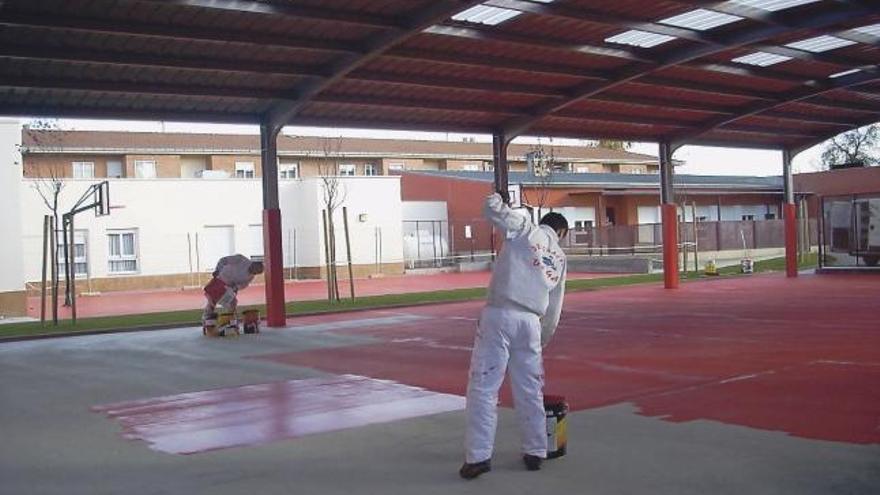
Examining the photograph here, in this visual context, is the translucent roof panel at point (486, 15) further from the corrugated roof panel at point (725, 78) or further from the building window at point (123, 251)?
the building window at point (123, 251)

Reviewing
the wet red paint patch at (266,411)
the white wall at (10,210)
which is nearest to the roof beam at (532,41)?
the wet red paint patch at (266,411)

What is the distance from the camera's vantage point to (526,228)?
22.0ft

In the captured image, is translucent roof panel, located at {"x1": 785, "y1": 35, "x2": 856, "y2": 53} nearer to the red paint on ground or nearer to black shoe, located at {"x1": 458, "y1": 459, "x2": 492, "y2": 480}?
the red paint on ground

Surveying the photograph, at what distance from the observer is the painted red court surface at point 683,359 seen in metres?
8.56

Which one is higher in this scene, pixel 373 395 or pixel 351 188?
pixel 351 188

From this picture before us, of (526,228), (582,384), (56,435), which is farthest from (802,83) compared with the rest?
(56,435)

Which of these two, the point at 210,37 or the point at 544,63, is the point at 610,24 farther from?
the point at 210,37

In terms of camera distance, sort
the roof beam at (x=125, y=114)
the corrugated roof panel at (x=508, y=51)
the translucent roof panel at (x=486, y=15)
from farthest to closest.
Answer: the roof beam at (x=125, y=114), the corrugated roof panel at (x=508, y=51), the translucent roof panel at (x=486, y=15)

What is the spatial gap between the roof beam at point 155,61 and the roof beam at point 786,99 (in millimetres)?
12041

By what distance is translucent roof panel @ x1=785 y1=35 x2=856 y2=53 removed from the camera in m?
17.3

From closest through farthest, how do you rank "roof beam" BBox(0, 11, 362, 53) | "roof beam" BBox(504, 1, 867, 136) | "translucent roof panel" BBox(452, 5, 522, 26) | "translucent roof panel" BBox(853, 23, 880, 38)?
"roof beam" BBox(0, 11, 362, 53) → "translucent roof panel" BBox(452, 5, 522, 26) → "roof beam" BBox(504, 1, 867, 136) → "translucent roof panel" BBox(853, 23, 880, 38)

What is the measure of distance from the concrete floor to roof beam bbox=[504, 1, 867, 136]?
201 inches

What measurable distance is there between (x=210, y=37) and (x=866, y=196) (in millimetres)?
27574

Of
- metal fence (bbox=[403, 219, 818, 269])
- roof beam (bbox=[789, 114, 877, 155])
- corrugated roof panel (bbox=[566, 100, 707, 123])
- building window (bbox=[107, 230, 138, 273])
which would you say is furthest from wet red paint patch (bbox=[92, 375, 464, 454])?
metal fence (bbox=[403, 219, 818, 269])
